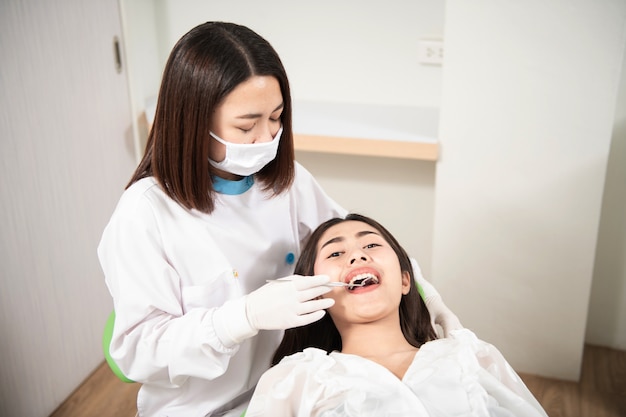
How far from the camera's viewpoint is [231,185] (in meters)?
1.51

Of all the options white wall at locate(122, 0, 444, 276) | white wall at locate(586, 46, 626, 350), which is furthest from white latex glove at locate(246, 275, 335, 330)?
white wall at locate(586, 46, 626, 350)

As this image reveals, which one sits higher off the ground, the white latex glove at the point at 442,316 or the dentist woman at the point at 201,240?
the dentist woman at the point at 201,240

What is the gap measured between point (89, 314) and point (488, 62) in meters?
1.77

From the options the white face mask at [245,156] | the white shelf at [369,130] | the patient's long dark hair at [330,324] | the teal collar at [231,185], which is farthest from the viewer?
the white shelf at [369,130]

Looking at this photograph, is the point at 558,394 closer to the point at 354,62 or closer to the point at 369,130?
the point at 369,130

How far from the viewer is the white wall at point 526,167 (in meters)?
2.04

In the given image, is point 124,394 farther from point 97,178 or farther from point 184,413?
point 184,413

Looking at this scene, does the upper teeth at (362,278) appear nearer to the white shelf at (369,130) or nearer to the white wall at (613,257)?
the white shelf at (369,130)

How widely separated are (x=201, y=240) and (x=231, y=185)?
0.53ft

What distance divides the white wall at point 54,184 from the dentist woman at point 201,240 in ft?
2.75

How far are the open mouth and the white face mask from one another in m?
0.35

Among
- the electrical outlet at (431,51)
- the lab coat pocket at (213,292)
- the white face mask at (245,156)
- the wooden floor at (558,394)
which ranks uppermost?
the electrical outlet at (431,51)

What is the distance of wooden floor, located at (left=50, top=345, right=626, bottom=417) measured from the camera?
230cm

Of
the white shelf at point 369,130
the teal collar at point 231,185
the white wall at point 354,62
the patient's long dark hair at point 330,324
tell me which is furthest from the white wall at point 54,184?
the patient's long dark hair at point 330,324
